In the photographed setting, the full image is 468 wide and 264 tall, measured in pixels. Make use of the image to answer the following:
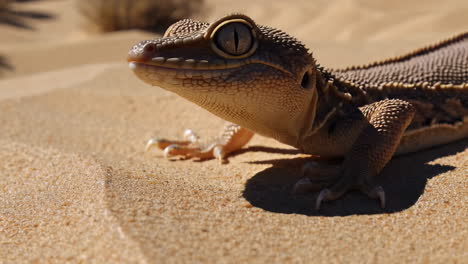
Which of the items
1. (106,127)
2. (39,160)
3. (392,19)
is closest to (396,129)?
(39,160)

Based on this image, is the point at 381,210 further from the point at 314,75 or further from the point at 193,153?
the point at 193,153

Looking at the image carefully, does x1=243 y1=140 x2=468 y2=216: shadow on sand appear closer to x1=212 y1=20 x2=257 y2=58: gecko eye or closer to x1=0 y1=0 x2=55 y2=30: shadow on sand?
x1=212 y1=20 x2=257 y2=58: gecko eye

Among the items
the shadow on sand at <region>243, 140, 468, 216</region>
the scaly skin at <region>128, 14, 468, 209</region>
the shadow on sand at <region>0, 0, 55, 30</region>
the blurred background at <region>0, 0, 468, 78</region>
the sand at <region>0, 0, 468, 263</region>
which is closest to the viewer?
the sand at <region>0, 0, 468, 263</region>

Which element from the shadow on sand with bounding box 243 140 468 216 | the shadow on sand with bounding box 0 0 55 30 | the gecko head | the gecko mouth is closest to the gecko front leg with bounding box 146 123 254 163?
the shadow on sand with bounding box 243 140 468 216

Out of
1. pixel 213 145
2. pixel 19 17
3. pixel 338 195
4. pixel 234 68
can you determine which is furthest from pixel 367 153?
pixel 19 17

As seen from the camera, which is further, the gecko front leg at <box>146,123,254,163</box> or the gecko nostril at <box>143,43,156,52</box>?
the gecko front leg at <box>146,123,254,163</box>

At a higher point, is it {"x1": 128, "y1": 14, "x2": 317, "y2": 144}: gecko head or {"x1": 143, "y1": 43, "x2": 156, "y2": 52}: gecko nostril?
{"x1": 143, "y1": 43, "x2": 156, "y2": 52}: gecko nostril

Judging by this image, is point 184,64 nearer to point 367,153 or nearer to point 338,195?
point 338,195
